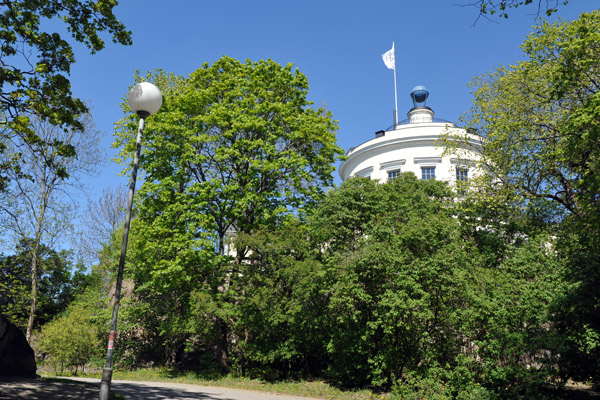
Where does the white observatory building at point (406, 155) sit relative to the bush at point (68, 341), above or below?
above

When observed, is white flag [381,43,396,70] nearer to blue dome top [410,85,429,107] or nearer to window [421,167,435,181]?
blue dome top [410,85,429,107]

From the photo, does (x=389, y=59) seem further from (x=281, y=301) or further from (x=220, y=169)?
(x=281, y=301)

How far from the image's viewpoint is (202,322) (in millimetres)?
17891

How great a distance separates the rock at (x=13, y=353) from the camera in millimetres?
Result: 10211

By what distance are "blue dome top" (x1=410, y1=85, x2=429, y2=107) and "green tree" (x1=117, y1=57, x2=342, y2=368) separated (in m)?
17.3

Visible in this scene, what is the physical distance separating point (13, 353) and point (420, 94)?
33606 mm

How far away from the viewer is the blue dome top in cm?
3625

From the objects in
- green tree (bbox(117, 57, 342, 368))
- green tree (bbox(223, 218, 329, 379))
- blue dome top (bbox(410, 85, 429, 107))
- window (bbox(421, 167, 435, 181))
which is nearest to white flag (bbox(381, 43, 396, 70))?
blue dome top (bbox(410, 85, 429, 107))

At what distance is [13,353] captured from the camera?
10492 mm

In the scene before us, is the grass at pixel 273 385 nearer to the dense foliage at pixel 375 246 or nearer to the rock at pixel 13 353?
the dense foliage at pixel 375 246

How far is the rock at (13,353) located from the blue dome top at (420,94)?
32.9m

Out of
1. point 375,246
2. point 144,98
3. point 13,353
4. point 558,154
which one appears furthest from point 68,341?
point 558,154

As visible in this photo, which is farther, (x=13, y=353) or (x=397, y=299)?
(x=397, y=299)

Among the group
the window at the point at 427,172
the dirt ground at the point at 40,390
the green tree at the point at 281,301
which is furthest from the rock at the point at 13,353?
the window at the point at 427,172
